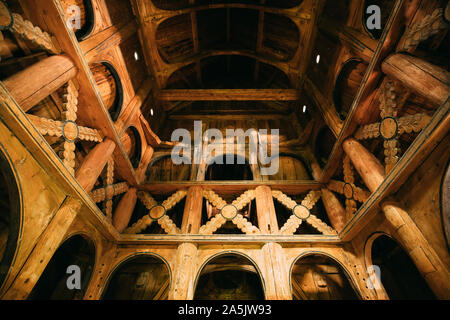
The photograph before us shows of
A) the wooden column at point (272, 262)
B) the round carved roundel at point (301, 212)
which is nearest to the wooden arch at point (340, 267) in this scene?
the wooden column at point (272, 262)

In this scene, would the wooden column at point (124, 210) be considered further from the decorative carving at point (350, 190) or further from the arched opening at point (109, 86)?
the decorative carving at point (350, 190)

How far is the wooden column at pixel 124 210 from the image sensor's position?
476cm

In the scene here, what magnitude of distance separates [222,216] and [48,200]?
3.20 metres

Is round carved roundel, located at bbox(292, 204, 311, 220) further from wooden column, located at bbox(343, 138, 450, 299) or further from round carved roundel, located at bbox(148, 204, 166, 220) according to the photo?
round carved roundel, located at bbox(148, 204, 166, 220)

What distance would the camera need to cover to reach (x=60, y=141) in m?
4.27

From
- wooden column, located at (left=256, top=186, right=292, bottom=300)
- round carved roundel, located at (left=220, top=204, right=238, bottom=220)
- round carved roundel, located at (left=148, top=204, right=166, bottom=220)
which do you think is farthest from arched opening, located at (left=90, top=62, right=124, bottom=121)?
wooden column, located at (left=256, top=186, right=292, bottom=300)

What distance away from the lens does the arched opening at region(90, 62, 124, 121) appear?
4.68 m

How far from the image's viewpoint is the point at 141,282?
5367mm

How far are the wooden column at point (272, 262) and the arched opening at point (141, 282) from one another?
2.58 metres

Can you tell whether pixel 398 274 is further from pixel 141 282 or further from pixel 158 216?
pixel 141 282

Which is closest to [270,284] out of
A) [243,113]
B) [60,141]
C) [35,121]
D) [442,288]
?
[442,288]

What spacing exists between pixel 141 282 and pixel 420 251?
5748 mm

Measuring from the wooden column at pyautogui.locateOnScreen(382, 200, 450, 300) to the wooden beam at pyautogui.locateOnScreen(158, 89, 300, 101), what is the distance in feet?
16.5
